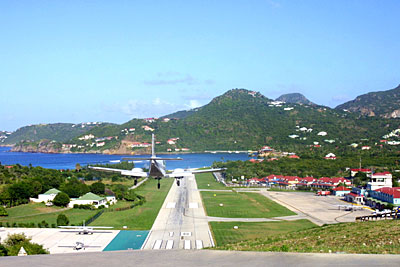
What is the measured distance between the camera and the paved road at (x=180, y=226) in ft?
178

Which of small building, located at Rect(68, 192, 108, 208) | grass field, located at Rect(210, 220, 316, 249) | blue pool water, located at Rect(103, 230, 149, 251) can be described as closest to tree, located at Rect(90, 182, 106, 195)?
small building, located at Rect(68, 192, 108, 208)

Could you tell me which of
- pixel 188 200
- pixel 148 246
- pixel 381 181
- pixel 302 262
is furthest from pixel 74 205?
pixel 302 262

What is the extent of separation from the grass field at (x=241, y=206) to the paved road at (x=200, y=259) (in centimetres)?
6343

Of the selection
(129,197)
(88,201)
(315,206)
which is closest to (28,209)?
(88,201)

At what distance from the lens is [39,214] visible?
77.5 metres

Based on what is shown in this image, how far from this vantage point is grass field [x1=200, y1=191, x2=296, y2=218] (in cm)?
7901

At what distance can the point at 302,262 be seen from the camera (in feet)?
44.0

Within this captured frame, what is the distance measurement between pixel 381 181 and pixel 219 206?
4122cm

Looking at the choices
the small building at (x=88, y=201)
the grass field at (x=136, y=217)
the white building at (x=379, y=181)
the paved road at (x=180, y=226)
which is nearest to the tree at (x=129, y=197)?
the grass field at (x=136, y=217)

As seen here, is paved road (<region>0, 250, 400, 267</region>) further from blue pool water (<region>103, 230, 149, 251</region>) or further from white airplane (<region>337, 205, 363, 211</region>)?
white airplane (<region>337, 205, 363, 211</region>)

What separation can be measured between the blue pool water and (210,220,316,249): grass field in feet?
33.3

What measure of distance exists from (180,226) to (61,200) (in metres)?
30.5

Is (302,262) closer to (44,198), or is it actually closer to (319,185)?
(44,198)

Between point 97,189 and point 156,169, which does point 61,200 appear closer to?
point 97,189
